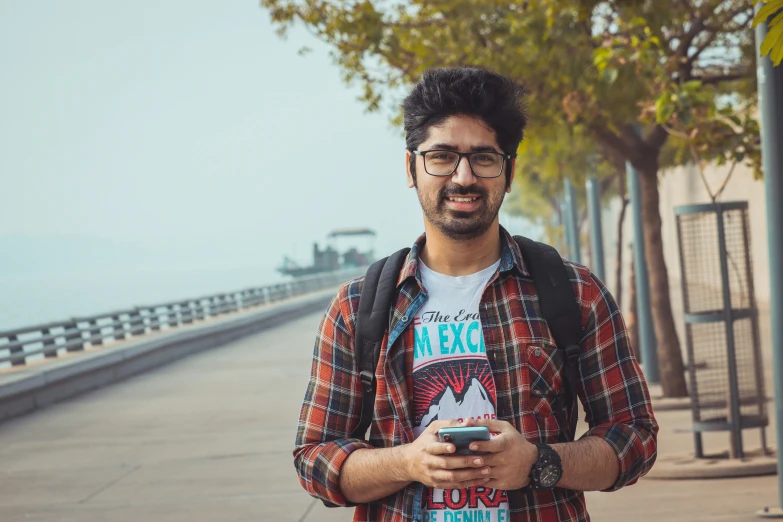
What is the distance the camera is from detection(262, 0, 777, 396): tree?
33.9 feet

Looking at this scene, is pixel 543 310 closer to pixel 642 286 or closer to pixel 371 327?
pixel 371 327

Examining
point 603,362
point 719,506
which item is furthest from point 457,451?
point 719,506

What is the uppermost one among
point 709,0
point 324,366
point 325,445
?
point 709,0

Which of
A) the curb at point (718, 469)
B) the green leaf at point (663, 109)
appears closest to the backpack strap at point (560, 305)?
the curb at point (718, 469)

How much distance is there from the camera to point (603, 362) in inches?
106

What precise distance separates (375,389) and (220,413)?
37.8 ft

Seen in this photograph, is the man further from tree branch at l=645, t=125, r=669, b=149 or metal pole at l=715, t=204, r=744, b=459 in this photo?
tree branch at l=645, t=125, r=669, b=149

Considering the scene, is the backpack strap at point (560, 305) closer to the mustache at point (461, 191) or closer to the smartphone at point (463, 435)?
the mustache at point (461, 191)

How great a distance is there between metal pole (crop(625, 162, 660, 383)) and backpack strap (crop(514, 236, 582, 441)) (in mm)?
10328

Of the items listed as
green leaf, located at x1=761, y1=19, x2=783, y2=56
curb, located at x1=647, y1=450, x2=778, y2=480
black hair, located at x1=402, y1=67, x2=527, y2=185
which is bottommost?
curb, located at x1=647, y1=450, x2=778, y2=480

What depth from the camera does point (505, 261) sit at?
275 cm

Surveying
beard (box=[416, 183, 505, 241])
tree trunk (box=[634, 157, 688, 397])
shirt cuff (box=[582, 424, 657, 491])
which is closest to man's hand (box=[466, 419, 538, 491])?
shirt cuff (box=[582, 424, 657, 491])

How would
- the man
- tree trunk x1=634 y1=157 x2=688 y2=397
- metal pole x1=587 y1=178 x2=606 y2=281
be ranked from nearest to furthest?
1. the man
2. tree trunk x1=634 y1=157 x2=688 y2=397
3. metal pole x1=587 y1=178 x2=606 y2=281

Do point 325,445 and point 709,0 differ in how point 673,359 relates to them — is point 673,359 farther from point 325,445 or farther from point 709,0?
point 325,445
